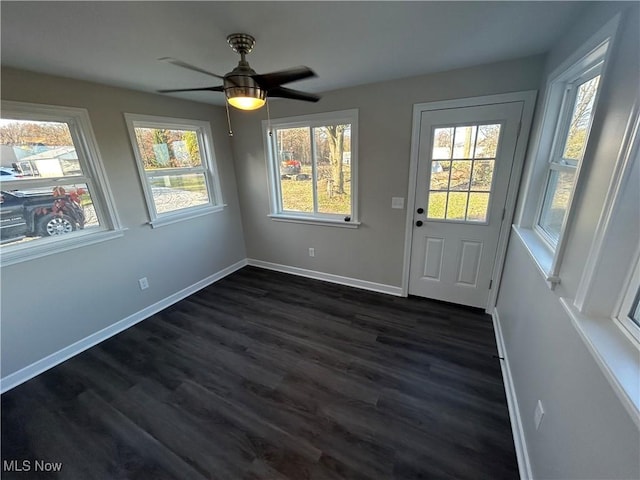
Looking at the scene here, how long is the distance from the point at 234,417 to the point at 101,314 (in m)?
1.79

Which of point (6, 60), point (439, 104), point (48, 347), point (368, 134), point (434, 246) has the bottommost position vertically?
point (48, 347)

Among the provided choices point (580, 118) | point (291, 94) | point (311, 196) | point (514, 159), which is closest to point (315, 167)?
point (311, 196)

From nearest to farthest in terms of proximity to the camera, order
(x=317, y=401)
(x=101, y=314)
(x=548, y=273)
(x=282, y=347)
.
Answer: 1. (x=548, y=273)
2. (x=317, y=401)
3. (x=282, y=347)
4. (x=101, y=314)

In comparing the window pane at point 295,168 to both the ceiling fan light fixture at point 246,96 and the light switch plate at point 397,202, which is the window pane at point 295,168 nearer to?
the light switch plate at point 397,202

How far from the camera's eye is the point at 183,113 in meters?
2.93

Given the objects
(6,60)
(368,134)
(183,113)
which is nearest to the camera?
(6,60)

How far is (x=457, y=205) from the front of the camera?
2516 millimetres

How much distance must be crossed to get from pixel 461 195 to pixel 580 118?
101 cm

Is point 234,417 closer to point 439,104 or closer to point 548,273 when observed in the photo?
point 548,273

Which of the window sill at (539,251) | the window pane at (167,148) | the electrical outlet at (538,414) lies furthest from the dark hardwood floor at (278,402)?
the window pane at (167,148)

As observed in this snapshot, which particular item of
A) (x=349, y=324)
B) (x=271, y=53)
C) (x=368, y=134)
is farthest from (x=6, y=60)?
(x=349, y=324)

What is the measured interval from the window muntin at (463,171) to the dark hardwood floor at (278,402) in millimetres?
1070

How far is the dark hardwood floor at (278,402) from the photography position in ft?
4.70

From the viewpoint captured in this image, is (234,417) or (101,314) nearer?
(234,417)
